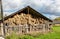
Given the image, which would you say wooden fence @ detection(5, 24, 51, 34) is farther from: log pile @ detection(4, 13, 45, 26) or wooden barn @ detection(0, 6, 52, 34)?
log pile @ detection(4, 13, 45, 26)

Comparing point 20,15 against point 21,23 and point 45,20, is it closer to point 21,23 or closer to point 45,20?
point 21,23

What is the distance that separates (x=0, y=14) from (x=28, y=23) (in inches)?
636

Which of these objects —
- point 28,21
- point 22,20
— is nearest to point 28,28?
point 28,21

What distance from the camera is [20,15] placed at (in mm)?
33812

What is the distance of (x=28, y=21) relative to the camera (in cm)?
3369

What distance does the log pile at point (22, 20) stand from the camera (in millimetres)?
32938

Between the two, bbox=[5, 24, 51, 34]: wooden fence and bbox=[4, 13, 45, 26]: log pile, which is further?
bbox=[4, 13, 45, 26]: log pile

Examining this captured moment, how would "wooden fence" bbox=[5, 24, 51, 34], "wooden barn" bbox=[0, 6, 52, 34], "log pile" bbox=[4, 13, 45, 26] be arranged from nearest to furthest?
1. "wooden fence" bbox=[5, 24, 51, 34]
2. "wooden barn" bbox=[0, 6, 52, 34]
3. "log pile" bbox=[4, 13, 45, 26]

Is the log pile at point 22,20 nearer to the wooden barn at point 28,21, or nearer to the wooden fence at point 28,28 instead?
the wooden barn at point 28,21

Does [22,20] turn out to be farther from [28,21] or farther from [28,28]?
[28,28]

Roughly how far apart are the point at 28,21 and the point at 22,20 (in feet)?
2.80

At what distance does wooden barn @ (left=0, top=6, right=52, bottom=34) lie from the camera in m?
31.7

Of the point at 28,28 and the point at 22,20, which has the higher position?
the point at 22,20

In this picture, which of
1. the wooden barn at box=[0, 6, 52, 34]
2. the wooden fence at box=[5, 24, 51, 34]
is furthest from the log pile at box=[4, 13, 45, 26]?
the wooden fence at box=[5, 24, 51, 34]
